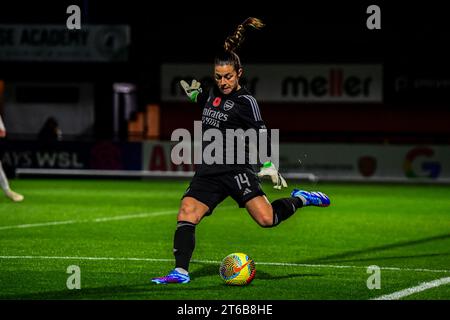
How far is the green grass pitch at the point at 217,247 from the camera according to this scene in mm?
9680

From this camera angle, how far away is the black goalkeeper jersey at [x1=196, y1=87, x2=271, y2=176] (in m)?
10.1

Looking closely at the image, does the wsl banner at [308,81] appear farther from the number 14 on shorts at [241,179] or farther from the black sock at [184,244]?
the black sock at [184,244]

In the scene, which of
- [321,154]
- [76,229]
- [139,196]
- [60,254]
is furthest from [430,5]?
[60,254]

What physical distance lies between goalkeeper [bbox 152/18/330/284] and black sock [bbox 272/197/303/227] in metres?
0.03

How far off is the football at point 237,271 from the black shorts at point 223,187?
517mm

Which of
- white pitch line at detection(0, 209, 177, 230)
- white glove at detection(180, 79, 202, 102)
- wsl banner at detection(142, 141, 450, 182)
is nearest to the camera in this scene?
white glove at detection(180, 79, 202, 102)

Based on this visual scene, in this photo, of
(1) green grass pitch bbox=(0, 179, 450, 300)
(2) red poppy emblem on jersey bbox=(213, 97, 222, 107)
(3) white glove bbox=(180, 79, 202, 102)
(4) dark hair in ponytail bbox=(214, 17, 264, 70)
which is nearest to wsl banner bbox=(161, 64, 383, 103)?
(1) green grass pitch bbox=(0, 179, 450, 300)

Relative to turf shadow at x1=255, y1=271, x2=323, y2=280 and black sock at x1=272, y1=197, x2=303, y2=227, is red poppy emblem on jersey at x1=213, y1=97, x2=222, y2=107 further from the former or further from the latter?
turf shadow at x1=255, y1=271, x2=323, y2=280

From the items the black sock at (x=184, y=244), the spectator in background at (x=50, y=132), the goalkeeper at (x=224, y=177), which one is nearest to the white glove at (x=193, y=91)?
the goalkeeper at (x=224, y=177)

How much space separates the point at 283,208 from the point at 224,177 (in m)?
0.81

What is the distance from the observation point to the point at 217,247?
13.7 m

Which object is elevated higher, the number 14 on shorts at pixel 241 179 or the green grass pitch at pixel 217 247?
the number 14 on shorts at pixel 241 179
